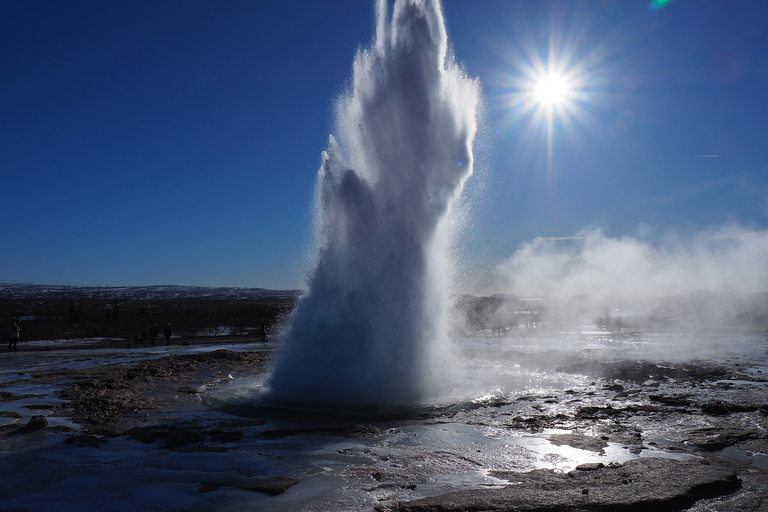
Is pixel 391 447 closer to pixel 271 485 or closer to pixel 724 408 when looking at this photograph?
pixel 271 485

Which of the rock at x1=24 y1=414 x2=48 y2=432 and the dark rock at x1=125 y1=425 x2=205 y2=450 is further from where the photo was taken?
the rock at x1=24 y1=414 x2=48 y2=432

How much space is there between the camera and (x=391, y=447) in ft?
21.3

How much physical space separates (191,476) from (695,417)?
787cm

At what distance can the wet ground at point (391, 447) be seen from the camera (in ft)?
15.3

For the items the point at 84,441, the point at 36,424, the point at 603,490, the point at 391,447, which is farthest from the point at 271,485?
the point at 36,424

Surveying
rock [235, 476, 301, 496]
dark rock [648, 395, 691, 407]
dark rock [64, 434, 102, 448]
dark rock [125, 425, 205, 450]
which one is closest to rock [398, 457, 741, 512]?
rock [235, 476, 301, 496]

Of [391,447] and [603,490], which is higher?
[603,490]

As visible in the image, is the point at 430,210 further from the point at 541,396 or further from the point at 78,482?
the point at 78,482

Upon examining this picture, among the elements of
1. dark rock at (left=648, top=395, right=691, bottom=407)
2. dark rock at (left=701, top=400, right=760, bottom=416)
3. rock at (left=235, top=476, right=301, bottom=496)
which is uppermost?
rock at (left=235, top=476, right=301, bottom=496)

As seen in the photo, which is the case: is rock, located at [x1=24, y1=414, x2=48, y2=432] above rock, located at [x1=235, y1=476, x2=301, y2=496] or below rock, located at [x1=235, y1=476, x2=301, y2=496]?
below

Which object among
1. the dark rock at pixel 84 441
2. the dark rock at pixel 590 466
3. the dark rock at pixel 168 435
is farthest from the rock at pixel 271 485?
the dark rock at pixel 590 466

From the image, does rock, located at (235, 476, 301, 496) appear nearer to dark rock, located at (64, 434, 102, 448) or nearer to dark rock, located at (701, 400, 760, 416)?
dark rock, located at (64, 434, 102, 448)

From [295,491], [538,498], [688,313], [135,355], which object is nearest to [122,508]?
[295,491]

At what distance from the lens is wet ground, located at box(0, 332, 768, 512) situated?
4660mm
